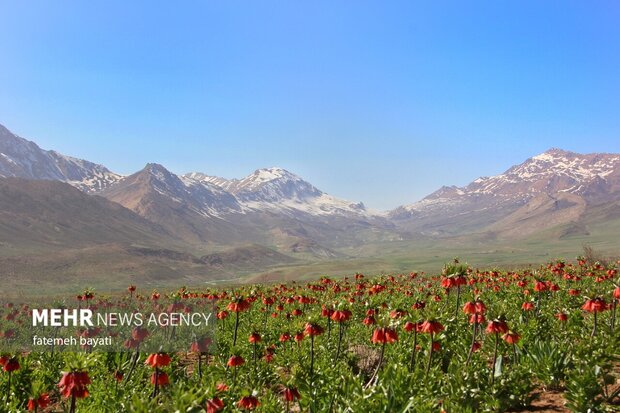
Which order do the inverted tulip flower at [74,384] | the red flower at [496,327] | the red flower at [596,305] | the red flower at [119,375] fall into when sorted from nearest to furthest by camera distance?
1. the inverted tulip flower at [74,384]
2. the red flower at [496,327]
3. the red flower at [119,375]
4. the red flower at [596,305]

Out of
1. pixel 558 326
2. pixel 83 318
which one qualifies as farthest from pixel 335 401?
pixel 83 318

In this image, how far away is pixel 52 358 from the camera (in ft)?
40.6

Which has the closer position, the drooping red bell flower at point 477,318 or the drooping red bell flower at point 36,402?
the drooping red bell flower at point 36,402

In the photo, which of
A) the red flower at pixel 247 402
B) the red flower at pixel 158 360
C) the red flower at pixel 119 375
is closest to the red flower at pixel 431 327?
the red flower at pixel 247 402

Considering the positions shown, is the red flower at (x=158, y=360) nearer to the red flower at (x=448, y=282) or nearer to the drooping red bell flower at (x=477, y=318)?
the drooping red bell flower at (x=477, y=318)

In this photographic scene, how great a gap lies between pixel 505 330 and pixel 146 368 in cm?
822

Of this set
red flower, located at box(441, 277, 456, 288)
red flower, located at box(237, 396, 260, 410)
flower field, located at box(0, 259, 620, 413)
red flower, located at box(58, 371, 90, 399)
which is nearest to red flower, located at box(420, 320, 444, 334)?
flower field, located at box(0, 259, 620, 413)

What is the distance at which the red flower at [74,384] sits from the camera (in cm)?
667

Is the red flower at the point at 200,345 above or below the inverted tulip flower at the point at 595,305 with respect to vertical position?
below

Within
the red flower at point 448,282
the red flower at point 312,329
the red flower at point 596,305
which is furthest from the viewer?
the red flower at point 448,282

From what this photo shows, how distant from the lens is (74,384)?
22.0ft

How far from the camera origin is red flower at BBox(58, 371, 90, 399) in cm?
667

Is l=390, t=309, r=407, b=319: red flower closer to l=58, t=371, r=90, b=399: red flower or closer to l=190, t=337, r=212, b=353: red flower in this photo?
l=190, t=337, r=212, b=353: red flower

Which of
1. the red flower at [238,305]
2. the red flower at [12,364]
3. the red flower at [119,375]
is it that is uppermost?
the red flower at [238,305]
